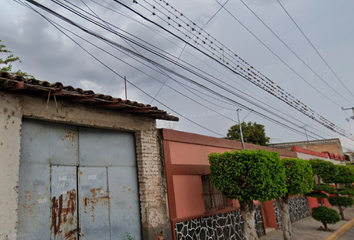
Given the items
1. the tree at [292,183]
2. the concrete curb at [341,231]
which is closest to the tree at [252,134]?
the concrete curb at [341,231]

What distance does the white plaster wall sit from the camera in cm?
379

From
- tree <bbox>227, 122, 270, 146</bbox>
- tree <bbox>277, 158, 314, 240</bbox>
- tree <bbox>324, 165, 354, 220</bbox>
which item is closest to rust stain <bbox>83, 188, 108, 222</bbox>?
tree <bbox>277, 158, 314, 240</bbox>

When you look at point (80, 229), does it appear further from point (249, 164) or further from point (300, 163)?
point (300, 163)

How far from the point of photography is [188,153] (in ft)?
25.4

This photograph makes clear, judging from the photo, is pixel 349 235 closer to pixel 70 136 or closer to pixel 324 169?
pixel 324 169

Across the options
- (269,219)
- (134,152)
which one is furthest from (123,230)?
(269,219)

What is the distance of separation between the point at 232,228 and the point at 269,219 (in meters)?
4.32

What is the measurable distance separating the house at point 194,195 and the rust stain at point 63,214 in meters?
2.51

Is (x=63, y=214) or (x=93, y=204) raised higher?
(x=93, y=204)

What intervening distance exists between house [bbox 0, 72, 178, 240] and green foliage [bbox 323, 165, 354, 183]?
11.3 m

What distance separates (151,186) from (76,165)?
1963 millimetres

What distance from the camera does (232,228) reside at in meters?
8.24

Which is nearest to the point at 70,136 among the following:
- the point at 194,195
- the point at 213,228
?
the point at 194,195

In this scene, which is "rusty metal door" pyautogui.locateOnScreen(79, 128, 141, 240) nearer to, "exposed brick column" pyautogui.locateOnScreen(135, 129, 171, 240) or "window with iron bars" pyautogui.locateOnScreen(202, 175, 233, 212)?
"exposed brick column" pyautogui.locateOnScreen(135, 129, 171, 240)
